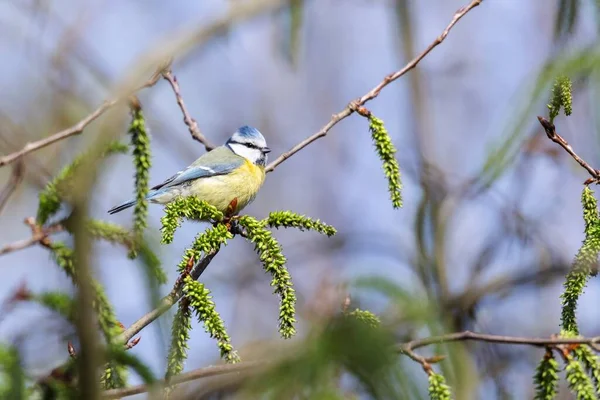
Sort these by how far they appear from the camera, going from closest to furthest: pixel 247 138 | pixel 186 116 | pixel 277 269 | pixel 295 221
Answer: pixel 277 269, pixel 295 221, pixel 186 116, pixel 247 138

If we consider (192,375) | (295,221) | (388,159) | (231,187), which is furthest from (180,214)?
(231,187)

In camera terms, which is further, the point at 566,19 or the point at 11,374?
the point at 566,19

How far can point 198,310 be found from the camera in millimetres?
1362

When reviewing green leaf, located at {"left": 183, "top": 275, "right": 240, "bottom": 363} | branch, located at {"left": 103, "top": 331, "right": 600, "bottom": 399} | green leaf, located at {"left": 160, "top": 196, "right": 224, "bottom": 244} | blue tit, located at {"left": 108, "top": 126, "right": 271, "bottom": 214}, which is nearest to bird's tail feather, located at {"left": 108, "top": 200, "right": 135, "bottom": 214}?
blue tit, located at {"left": 108, "top": 126, "right": 271, "bottom": 214}

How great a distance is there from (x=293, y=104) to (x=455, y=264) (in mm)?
3805

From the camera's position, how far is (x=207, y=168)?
3.40 m

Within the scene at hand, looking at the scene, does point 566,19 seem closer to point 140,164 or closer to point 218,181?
point 140,164

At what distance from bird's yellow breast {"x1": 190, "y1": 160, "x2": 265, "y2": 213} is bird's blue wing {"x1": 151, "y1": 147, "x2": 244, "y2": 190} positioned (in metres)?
0.03

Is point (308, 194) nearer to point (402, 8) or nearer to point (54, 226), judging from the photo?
point (402, 8)

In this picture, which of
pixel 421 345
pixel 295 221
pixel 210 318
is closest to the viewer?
pixel 421 345

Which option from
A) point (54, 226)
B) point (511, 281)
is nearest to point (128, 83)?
point (54, 226)

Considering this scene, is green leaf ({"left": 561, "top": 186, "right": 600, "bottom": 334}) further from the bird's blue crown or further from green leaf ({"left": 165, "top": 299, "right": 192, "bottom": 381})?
the bird's blue crown

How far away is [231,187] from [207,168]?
6.7 inches

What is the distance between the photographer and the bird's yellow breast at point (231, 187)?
3301 mm
